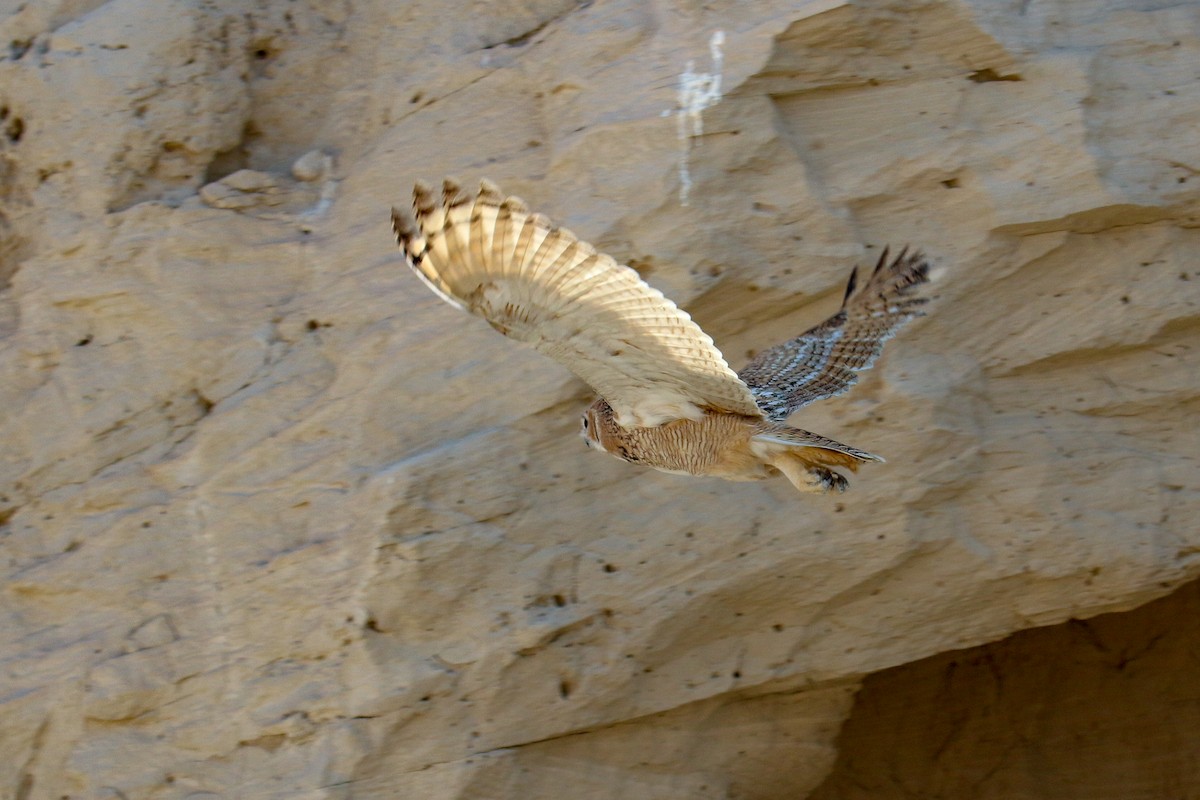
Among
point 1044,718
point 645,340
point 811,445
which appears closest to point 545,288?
point 645,340

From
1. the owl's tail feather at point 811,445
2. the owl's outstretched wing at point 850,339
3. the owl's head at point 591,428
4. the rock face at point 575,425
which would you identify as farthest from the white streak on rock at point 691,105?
the owl's tail feather at point 811,445

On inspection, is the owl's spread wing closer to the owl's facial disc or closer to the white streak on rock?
→ the owl's facial disc

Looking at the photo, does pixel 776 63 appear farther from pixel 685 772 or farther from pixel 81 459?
pixel 81 459

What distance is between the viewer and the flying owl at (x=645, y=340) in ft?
6.44

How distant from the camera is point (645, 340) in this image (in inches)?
88.7

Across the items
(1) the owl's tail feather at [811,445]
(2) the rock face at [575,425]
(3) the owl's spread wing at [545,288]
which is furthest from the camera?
(2) the rock face at [575,425]

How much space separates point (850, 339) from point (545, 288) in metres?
1.16

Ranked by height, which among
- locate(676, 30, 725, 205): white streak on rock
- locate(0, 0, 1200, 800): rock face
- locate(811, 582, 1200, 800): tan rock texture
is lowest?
locate(811, 582, 1200, 800): tan rock texture

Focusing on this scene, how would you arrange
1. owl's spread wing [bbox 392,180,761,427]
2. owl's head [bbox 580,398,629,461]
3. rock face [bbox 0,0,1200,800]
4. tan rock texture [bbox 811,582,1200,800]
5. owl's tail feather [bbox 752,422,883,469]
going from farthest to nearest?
tan rock texture [bbox 811,582,1200,800], rock face [bbox 0,0,1200,800], owl's head [bbox 580,398,629,461], owl's tail feather [bbox 752,422,883,469], owl's spread wing [bbox 392,180,761,427]

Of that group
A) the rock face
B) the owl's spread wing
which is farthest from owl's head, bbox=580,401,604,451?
the owl's spread wing

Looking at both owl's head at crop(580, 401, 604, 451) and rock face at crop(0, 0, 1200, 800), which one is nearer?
owl's head at crop(580, 401, 604, 451)

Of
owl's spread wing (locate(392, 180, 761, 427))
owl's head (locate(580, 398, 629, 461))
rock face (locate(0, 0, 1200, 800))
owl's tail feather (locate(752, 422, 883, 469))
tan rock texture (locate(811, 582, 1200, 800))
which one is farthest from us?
tan rock texture (locate(811, 582, 1200, 800))

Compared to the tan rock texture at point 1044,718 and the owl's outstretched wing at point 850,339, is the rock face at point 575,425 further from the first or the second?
the tan rock texture at point 1044,718

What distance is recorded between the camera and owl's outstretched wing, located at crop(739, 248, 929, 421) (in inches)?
115
